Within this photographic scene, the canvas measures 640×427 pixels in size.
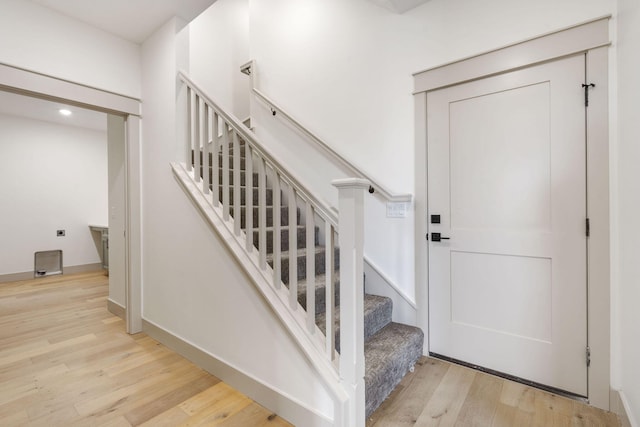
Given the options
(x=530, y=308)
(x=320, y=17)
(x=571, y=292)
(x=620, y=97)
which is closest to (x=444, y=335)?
(x=530, y=308)

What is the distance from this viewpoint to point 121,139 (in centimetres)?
311

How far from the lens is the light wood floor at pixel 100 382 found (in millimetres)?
1597

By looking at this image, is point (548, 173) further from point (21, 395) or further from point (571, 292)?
point (21, 395)

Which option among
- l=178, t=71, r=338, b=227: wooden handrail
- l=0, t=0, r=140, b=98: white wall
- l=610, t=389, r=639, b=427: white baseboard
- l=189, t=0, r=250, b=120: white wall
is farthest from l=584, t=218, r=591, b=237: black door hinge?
l=189, t=0, r=250, b=120: white wall

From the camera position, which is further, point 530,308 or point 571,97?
point 530,308

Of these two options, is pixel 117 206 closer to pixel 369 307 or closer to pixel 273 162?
pixel 273 162

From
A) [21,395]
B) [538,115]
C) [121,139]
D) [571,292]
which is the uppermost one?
[121,139]

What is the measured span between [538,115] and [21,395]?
141 inches

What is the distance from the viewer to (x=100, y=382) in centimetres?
192

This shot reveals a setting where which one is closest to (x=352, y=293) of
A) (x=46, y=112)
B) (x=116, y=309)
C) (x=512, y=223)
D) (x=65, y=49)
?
(x=512, y=223)

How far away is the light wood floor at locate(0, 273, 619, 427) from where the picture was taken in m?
1.55

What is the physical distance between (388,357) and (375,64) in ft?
7.05

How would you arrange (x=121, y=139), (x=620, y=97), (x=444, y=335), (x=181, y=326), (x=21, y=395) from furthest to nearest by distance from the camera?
(x=121, y=139) → (x=181, y=326) → (x=444, y=335) → (x=21, y=395) → (x=620, y=97)

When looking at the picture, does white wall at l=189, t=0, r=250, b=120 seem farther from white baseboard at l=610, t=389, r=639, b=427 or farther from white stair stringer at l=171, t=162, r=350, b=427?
white baseboard at l=610, t=389, r=639, b=427
